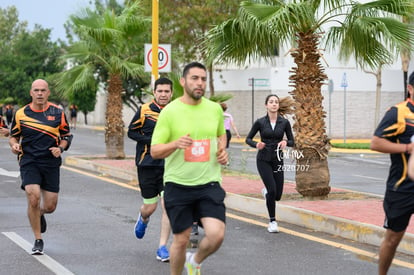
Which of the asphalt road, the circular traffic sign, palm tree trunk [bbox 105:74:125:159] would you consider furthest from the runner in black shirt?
palm tree trunk [bbox 105:74:125:159]

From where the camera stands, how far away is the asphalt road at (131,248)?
7863 mm

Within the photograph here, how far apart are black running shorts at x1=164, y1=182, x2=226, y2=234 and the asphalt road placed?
1.45 m

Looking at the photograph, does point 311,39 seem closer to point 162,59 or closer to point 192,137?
point 162,59

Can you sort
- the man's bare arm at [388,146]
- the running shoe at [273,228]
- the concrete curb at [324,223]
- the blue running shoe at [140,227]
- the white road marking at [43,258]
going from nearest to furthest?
the man's bare arm at [388,146], the white road marking at [43,258], the blue running shoe at [140,227], the concrete curb at [324,223], the running shoe at [273,228]

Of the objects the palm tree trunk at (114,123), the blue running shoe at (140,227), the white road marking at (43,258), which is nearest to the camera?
the white road marking at (43,258)

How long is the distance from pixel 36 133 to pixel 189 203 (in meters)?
2.89

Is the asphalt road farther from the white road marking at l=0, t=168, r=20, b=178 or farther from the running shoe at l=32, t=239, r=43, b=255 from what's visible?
the white road marking at l=0, t=168, r=20, b=178

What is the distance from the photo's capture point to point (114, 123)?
71.3 feet

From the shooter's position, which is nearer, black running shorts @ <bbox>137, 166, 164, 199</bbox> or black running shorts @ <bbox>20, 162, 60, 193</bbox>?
black running shorts @ <bbox>20, 162, 60, 193</bbox>

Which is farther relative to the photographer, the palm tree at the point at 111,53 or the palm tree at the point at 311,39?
the palm tree at the point at 111,53

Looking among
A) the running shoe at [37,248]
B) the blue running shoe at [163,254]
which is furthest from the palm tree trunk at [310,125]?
the running shoe at [37,248]

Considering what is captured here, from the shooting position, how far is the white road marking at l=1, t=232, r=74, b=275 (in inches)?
305

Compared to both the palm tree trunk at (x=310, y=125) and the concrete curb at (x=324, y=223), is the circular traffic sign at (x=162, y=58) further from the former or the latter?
the concrete curb at (x=324, y=223)

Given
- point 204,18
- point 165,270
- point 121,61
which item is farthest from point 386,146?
point 204,18
